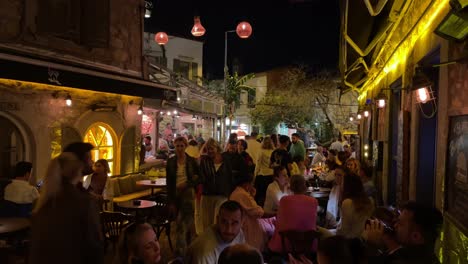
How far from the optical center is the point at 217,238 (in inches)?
129

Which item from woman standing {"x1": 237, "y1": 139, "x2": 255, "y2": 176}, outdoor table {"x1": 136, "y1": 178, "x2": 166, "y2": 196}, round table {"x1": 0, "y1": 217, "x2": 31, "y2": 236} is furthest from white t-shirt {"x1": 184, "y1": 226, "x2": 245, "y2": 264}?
woman standing {"x1": 237, "y1": 139, "x2": 255, "y2": 176}

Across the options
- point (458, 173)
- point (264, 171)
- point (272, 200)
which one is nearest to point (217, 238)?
point (458, 173)

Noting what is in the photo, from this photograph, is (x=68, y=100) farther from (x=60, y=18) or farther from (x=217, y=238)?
(x=217, y=238)

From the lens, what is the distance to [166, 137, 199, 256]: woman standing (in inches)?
249

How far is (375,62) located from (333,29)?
18285 millimetres

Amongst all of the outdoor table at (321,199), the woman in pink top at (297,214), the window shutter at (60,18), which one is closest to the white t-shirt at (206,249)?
the woman in pink top at (297,214)

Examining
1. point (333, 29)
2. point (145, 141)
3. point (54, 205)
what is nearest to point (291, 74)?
point (333, 29)

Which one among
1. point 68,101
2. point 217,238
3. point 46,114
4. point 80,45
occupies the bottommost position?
point 217,238

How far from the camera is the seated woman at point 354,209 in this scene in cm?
480

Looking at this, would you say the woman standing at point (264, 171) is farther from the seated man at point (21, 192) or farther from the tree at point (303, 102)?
the tree at point (303, 102)

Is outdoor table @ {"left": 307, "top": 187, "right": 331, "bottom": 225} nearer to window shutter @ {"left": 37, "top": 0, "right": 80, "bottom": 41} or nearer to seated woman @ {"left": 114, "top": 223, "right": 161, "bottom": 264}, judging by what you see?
seated woman @ {"left": 114, "top": 223, "right": 161, "bottom": 264}

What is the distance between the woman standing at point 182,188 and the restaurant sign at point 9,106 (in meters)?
3.59

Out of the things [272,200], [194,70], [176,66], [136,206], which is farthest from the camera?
[194,70]

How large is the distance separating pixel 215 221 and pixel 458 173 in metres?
2.40
